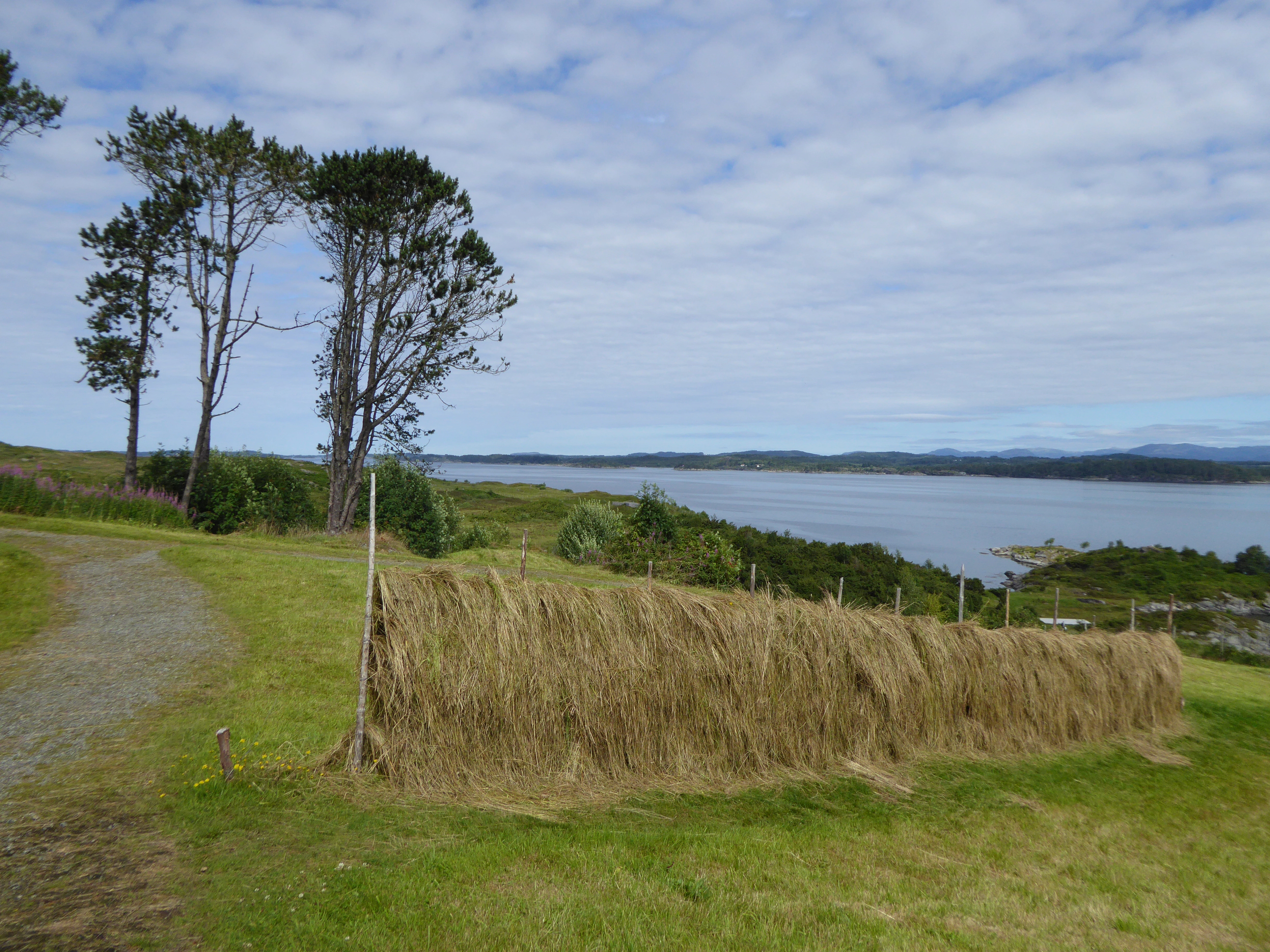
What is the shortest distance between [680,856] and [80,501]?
2034cm

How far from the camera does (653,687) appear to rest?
7.09 metres

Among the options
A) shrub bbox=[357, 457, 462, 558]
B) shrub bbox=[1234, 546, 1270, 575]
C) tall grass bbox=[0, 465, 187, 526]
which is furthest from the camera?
shrub bbox=[1234, 546, 1270, 575]

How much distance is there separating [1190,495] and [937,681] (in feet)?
742

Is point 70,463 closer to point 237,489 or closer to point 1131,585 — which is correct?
point 237,489

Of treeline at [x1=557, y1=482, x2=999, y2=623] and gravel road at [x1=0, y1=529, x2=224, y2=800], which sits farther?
treeline at [x1=557, y1=482, x2=999, y2=623]

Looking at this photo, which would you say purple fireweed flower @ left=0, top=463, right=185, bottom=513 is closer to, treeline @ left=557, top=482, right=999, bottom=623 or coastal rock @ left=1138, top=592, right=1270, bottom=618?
treeline @ left=557, top=482, right=999, bottom=623

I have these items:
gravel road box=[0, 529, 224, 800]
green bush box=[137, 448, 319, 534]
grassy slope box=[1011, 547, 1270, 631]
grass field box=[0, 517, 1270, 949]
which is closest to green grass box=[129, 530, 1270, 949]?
grass field box=[0, 517, 1270, 949]

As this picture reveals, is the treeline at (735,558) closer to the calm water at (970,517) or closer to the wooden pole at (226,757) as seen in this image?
the calm water at (970,517)

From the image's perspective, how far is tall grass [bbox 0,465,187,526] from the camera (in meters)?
17.5

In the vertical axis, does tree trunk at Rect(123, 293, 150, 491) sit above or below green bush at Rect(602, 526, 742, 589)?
above

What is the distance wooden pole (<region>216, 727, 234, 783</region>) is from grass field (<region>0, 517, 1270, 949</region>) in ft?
0.24

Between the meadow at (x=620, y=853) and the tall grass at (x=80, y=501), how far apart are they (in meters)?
13.2

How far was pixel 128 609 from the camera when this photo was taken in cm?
1069

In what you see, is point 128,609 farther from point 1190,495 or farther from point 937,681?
point 1190,495
